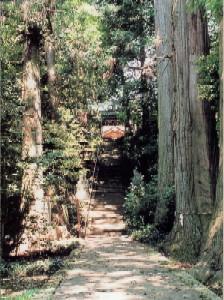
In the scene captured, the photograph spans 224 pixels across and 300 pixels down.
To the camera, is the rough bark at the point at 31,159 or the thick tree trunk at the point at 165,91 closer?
the rough bark at the point at 31,159

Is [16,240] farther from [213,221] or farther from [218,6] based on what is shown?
[218,6]

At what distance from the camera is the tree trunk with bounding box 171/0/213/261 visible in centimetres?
1059

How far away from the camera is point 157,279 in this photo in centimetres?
814

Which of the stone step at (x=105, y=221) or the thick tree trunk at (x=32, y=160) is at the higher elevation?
the thick tree trunk at (x=32, y=160)

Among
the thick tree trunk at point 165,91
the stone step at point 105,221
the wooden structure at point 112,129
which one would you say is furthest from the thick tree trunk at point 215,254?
the wooden structure at point 112,129

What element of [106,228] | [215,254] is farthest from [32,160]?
[106,228]

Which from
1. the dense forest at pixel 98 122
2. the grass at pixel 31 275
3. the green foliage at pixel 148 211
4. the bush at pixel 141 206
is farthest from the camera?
the bush at pixel 141 206

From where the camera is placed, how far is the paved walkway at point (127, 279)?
22.9 ft

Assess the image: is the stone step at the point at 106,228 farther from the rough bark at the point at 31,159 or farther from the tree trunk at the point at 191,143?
the tree trunk at the point at 191,143

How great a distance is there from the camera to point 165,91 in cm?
1514

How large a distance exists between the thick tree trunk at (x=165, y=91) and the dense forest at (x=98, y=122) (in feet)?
0.11

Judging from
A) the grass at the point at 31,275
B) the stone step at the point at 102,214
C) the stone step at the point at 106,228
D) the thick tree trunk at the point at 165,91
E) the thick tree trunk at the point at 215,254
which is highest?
A: the thick tree trunk at the point at 165,91

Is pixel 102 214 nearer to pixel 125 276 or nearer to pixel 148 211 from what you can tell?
pixel 148 211

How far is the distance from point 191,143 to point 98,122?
34.9ft
